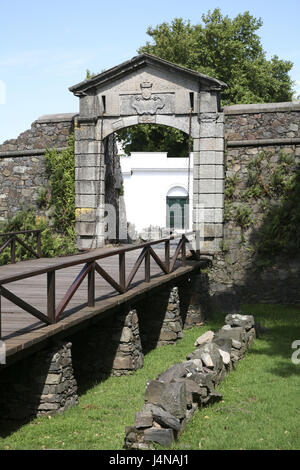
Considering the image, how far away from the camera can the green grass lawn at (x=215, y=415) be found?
575 cm

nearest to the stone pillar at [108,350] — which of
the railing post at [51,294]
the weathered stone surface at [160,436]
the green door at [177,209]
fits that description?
the railing post at [51,294]

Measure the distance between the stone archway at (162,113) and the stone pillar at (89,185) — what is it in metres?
0.02

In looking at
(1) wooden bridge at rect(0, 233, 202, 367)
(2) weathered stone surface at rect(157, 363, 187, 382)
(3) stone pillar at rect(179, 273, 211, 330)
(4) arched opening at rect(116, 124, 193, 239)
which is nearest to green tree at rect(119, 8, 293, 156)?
(4) arched opening at rect(116, 124, 193, 239)

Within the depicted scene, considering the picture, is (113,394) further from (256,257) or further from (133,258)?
(256,257)

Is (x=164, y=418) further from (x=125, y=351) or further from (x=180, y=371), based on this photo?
(x=125, y=351)

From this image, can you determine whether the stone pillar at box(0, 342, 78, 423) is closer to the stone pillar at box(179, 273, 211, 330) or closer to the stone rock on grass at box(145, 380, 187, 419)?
the stone rock on grass at box(145, 380, 187, 419)

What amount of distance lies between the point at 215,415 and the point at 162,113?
8.07 meters

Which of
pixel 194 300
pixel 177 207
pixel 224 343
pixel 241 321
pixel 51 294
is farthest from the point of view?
pixel 177 207

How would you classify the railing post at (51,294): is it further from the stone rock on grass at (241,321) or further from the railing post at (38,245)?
the railing post at (38,245)

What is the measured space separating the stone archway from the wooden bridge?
5.72 feet

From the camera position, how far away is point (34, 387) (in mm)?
6656

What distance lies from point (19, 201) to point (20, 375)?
8620 mm

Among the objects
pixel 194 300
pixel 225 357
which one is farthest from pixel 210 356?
pixel 194 300
